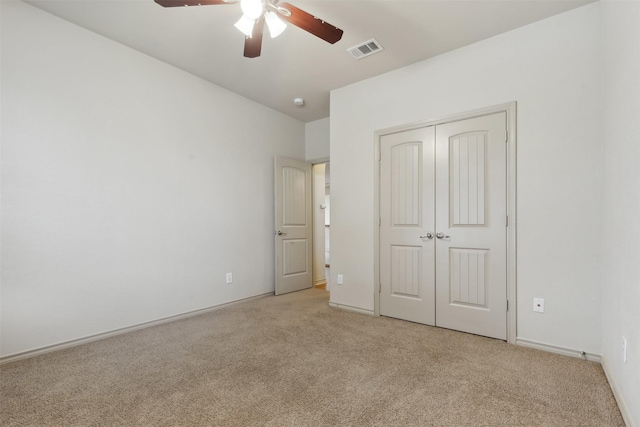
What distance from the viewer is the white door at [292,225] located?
15.0 ft

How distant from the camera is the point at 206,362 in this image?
2307 millimetres

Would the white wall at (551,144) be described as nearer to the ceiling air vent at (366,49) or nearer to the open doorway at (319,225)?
the ceiling air vent at (366,49)

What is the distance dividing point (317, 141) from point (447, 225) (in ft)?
8.93

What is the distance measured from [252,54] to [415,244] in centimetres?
236

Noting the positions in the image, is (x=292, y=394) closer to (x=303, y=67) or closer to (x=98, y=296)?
(x=98, y=296)

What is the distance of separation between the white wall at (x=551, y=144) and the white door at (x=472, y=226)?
0.15 meters

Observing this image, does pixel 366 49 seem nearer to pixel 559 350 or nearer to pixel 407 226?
pixel 407 226

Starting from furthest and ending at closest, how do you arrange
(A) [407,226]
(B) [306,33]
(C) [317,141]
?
(C) [317,141] → (A) [407,226] → (B) [306,33]

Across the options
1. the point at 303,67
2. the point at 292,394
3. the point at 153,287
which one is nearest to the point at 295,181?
the point at 303,67

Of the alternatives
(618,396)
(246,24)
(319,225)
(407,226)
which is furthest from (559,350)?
(319,225)

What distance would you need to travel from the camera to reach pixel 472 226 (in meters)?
2.89

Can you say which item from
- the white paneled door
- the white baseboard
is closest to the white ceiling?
the white paneled door

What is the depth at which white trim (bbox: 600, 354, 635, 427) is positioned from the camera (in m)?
1.55

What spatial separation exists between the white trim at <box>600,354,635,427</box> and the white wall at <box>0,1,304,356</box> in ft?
11.8
